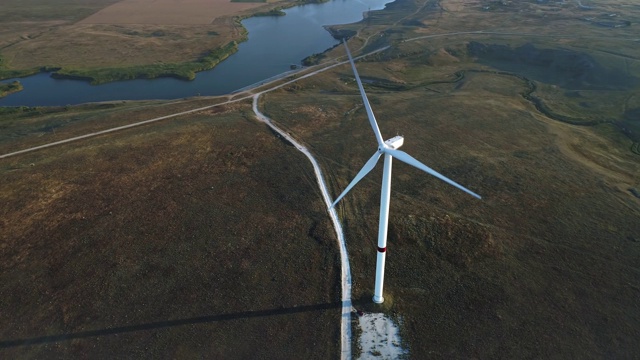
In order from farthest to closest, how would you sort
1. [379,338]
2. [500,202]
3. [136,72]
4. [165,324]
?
[136,72], [500,202], [165,324], [379,338]

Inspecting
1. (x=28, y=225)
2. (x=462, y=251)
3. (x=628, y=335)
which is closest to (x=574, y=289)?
(x=628, y=335)

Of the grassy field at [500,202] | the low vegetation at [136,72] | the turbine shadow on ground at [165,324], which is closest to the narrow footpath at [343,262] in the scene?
the turbine shadow on ground at [165,324]

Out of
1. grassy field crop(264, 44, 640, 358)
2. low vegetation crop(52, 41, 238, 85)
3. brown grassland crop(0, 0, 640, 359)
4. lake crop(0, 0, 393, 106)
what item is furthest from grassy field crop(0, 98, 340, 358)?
low vegetation crop(52, 41, 238, 85)

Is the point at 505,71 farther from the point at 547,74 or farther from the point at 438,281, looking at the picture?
the point at 438,281

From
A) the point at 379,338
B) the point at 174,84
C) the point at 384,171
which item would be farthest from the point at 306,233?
the point at 174,84

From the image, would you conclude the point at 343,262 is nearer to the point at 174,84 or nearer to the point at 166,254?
the point at 166,254

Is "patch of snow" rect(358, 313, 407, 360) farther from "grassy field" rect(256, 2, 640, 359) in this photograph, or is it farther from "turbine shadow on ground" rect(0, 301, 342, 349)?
"turbine shadow on ground" rect(0, 301, 342, 349)
